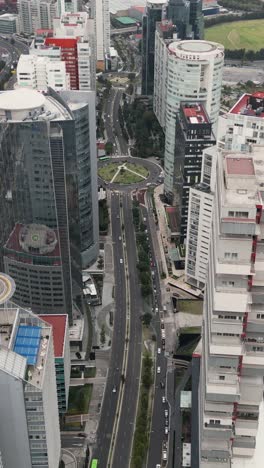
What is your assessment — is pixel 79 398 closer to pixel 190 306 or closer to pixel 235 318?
pixel 190 306

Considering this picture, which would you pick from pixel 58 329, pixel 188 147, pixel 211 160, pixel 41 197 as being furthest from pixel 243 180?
pixel 188 147

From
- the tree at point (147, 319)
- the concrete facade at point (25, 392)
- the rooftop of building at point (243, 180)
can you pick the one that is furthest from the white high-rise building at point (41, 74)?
the concrete facade at point (25, 392)

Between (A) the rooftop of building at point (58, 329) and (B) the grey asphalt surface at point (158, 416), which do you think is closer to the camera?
(B) the grey asphalt surface at point (158, 416)

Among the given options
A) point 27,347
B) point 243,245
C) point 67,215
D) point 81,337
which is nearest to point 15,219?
point 67,215

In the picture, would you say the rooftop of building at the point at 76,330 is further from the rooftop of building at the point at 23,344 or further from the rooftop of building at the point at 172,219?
the rooftop of building at the point at 23,344

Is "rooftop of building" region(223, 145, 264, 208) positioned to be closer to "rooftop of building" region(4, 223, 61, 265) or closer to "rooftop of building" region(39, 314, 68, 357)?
"rooftop of building" region(4, 223, 61, 265)
